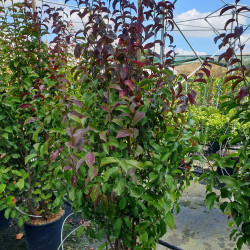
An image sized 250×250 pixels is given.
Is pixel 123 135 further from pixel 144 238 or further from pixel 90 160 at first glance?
pixel 144 238

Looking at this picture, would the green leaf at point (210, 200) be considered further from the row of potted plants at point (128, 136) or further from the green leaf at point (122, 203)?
the green leaf at point (122, 203)

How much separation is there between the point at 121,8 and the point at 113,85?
0.45m

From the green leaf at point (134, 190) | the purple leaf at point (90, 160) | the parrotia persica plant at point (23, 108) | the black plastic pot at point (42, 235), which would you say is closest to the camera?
the purple leaf at point (90, 160)

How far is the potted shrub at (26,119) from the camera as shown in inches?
77.0

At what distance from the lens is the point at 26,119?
6.38 feet

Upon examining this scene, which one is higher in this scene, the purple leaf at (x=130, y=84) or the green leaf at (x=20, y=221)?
the purple leaf at (x=130, y=84)

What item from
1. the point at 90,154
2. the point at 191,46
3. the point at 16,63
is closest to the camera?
the point at 90,154

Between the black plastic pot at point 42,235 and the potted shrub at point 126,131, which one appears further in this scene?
the black plastic pot at point 42,235

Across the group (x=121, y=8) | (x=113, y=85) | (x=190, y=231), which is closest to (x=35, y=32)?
(x=121, y=8)

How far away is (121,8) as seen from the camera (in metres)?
1.26

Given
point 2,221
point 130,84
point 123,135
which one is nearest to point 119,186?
point 123,135

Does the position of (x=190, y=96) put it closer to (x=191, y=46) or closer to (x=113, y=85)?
(x=113, y=85)

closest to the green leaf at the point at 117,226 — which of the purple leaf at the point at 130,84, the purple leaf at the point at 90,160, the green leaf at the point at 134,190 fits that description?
the green leaf at the point at 134,190

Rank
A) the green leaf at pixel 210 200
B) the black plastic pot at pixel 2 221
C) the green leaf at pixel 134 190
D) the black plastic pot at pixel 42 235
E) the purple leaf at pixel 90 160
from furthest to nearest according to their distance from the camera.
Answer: the black plastic pot at pixel 2 221 → the black plastic pot at pixel 42 235 → the green leaf at pixel 210 200 → the green leaf at pixel 134 190 → the purple leaf at pixel 90 160
